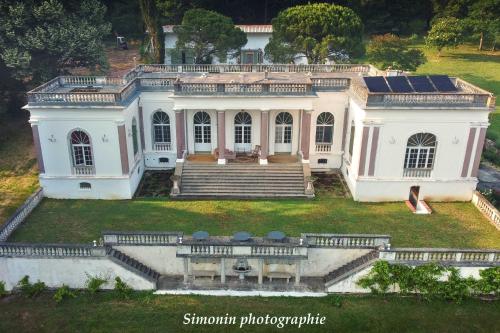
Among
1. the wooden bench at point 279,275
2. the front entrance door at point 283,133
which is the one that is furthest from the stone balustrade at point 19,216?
the front entrance door at point 283,133

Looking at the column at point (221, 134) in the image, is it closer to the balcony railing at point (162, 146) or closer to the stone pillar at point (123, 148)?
the balcony railing at point (162, 146)

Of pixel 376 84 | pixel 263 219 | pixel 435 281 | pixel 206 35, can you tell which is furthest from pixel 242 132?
pixel 435 281

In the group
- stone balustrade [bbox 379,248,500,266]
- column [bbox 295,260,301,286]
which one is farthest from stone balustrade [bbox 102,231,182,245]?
stone balustrade [bbox 379,248,500,266]

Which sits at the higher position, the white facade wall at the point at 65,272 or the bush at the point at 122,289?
the white facade wall at the point at 65,272

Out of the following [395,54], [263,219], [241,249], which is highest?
[395,54]

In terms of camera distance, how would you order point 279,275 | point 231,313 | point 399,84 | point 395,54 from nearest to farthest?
point 231,313 < point 279,275 < point 399,84 < point 395,54

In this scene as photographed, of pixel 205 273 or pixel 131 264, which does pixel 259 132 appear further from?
pixel 131 264

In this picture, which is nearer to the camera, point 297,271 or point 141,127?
point 297,271
